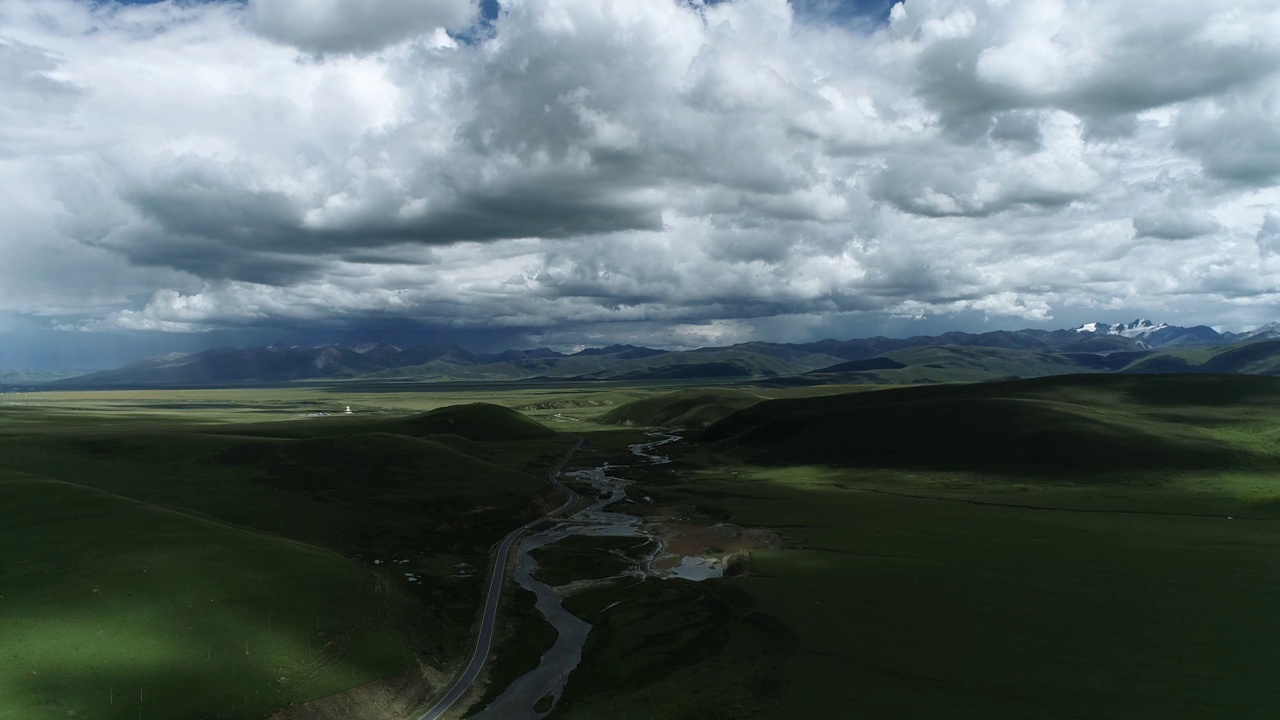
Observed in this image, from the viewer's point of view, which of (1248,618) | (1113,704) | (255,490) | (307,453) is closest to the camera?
(1113,704)

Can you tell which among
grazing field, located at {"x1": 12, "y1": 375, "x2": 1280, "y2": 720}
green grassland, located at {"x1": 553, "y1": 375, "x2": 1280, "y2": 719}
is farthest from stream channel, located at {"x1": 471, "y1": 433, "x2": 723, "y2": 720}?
green grassland, located at {"x1": 553, "y1": 375, "x2": 1280, "y2": 719}

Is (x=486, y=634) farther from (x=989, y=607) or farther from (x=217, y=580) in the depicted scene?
(x=989, y=607)

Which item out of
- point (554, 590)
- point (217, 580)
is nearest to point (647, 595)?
point (554, 590)

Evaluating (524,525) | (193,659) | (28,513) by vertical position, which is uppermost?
(28,513)

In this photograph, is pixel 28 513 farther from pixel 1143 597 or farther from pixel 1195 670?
pixel 1143 597

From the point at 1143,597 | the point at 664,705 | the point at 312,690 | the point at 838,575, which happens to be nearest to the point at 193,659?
the point at 312,690

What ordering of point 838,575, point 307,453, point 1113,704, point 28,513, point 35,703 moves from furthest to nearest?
point 307,453, point 838,575, point 28,513, point 1113,704, point 35,703
